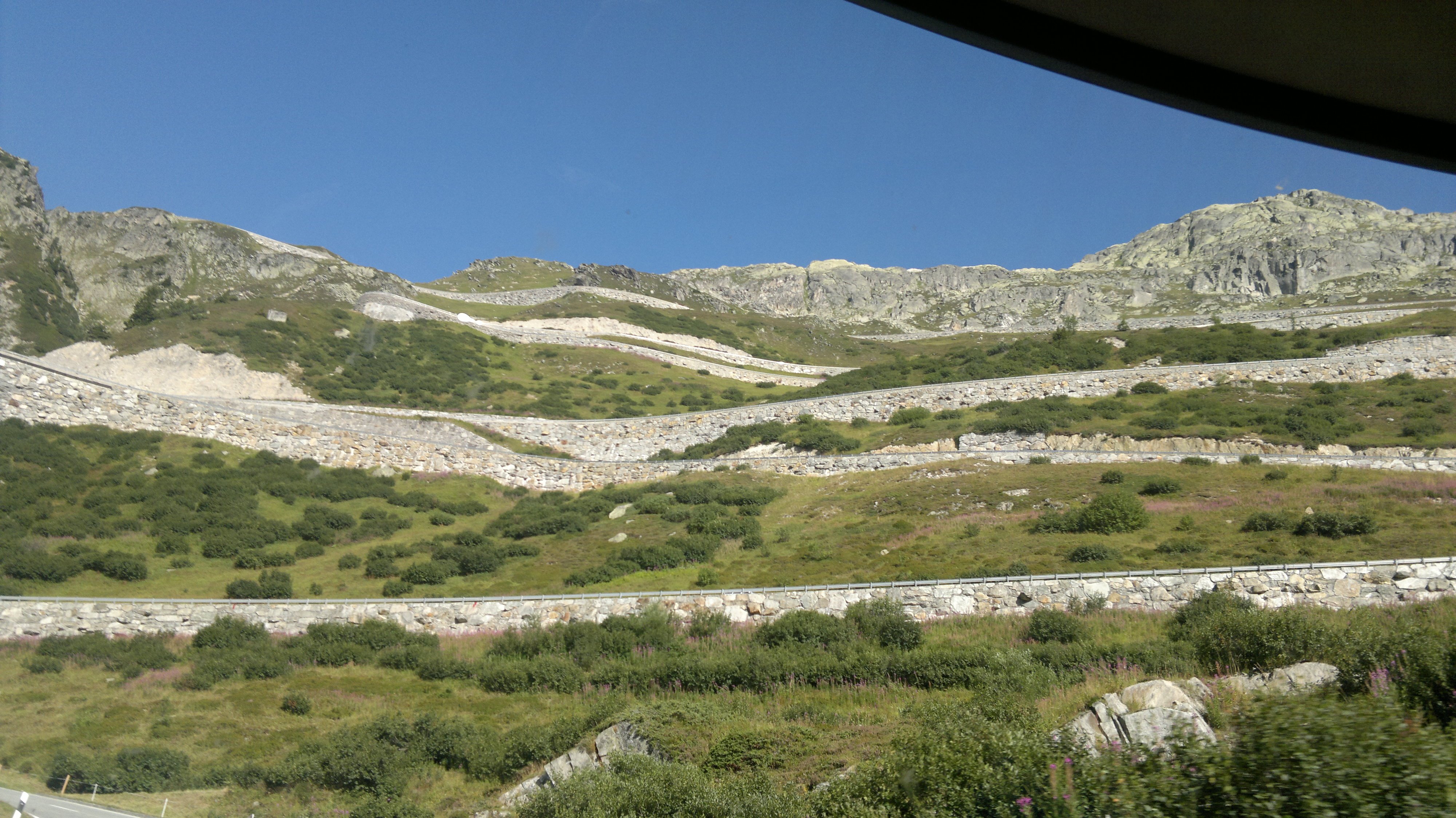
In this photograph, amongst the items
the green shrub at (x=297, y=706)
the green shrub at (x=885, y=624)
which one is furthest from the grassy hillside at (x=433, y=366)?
the green shrub at (x=885, y=624)

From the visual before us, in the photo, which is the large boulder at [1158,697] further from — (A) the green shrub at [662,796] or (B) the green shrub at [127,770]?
(B) the green shrub at [127,770]

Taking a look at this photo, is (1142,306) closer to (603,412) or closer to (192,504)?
(603,412)

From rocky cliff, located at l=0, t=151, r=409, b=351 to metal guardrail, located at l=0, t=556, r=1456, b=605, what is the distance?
69.9 meters

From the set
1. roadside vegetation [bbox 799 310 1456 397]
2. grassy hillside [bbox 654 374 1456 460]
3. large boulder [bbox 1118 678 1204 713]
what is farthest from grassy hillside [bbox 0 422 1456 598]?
roadside vegetation [bbox 799 310 1456 397]

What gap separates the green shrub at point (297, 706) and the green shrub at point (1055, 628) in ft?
54.8

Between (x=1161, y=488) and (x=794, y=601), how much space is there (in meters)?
14.9

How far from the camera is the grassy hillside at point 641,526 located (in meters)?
22.7

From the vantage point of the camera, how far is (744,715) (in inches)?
570

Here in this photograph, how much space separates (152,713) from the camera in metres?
17.6

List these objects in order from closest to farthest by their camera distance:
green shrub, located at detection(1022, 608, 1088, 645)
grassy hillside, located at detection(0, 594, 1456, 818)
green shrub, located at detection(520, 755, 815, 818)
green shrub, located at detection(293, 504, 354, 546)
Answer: grassy hillside, located at detection(0, 594, 1456, 818)
green shrub, located at detection(520, 755, 815, 818)
green shrub, located at detection(1022, 608, 1088, 645)
green shrub, located at detection(293, 504, 354, 546)

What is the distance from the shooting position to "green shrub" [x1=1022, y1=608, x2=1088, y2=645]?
56.4ft

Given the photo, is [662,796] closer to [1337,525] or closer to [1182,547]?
[1182,547]

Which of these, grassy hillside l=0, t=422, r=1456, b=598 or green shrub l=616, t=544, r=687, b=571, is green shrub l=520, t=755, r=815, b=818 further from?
green shrub l=616, t=544, r=687, b=571

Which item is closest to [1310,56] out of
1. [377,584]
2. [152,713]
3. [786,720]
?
[786,720]
